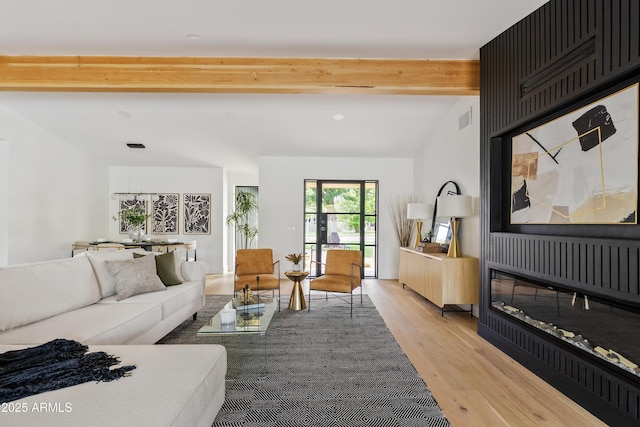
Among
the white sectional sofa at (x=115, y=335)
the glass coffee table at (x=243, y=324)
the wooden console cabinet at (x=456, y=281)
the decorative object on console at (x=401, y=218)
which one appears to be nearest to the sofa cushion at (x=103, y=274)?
the white sectional sofa at (x=115, y=335)

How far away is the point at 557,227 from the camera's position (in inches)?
102

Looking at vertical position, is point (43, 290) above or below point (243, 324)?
above

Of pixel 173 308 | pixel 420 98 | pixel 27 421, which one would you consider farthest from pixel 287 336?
pixel 420 98

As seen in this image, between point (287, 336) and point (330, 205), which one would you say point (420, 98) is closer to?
point (330, 205)

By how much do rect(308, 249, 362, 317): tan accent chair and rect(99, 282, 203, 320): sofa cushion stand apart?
1.43 metres

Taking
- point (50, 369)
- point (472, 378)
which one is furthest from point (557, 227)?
point (50, 369)

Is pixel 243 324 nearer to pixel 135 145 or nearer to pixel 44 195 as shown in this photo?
pixel 135 145

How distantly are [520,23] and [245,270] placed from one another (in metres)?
4.25

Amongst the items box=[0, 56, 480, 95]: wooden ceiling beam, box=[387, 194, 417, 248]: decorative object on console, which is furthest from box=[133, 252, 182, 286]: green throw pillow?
box=[387, 194, 417, 248]: decorative object on console

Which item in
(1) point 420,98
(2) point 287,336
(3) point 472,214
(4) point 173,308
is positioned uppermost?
(1) point 420,98

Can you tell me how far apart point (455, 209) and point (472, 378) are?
2186 millimetres

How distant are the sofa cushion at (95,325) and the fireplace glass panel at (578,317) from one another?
10.6 ft

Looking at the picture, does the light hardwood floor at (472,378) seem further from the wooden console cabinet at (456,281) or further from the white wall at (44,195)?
the white wall at (44,195)

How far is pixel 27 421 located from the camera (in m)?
1.26
